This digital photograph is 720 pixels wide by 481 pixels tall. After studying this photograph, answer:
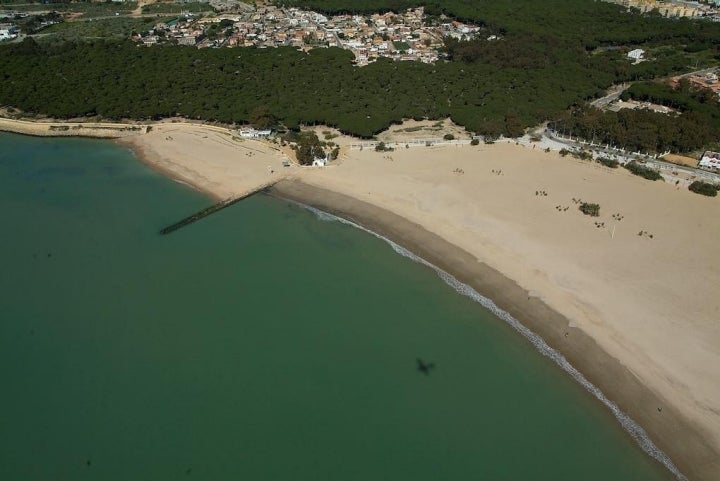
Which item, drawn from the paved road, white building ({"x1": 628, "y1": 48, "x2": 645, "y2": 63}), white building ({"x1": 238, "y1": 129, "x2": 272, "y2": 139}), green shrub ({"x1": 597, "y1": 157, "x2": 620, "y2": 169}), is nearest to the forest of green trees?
the paved road

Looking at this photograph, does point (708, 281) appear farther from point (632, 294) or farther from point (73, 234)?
point (73, 234)

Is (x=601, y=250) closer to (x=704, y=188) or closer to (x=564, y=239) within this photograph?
(x=564, y=239)

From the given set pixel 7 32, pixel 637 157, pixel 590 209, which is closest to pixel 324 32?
pixel 7 32

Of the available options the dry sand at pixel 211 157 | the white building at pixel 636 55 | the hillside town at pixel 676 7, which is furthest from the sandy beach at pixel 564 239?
the hillside town at pixel 676 7

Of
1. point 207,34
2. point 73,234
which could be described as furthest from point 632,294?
point 207,34

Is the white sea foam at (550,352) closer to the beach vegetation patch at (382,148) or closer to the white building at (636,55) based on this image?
the beach vegetation patch at (382,148)

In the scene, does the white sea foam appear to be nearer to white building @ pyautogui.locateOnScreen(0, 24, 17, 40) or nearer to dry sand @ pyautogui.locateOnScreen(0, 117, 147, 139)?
dry sand @ pyautogui.locateOnScreen(0, 117, 147, 139)
